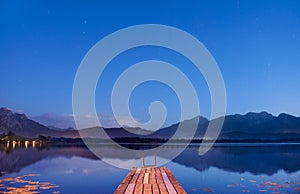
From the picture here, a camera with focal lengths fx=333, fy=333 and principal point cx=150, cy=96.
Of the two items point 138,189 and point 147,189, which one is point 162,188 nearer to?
point 147,189

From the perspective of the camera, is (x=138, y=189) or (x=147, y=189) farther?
(x=138, y=189)

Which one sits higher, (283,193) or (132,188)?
(132,188)

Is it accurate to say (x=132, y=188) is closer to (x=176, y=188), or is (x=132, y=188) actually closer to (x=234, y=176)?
(x=176, y=188)

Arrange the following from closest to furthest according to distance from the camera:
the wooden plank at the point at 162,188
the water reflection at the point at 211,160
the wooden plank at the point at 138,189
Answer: the wooden plank at the point at 162,188 → the wooden plank at the point at 138,189 → the water reflection at the point at 211,160

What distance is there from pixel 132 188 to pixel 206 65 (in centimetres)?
1920

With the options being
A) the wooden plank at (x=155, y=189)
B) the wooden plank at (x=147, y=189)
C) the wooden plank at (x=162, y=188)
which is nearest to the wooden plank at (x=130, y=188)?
the wooden plank at (x=147, y=189)

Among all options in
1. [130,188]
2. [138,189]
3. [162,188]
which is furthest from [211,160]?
[138,189]

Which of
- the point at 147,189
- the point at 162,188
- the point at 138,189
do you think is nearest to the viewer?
→ the point at 147,189

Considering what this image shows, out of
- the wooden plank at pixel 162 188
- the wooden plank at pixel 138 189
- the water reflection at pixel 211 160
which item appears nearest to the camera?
the wooden plank at pixel 162 188

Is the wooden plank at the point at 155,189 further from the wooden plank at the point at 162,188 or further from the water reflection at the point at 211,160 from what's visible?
the water reflection at the point at 211,160

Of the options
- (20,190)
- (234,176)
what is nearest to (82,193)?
(20,190)

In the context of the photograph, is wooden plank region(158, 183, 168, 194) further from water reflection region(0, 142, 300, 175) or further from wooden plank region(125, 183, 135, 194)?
water reflection region(0, 142, 300, 175)

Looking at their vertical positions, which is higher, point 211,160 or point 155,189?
point 155,189

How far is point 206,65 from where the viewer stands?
94.5 ft
